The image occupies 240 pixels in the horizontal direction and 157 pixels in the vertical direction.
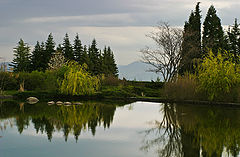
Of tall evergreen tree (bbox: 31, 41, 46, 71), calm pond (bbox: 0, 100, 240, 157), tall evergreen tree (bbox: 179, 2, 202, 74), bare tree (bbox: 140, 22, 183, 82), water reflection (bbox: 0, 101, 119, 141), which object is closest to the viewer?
calm pond (bbox: 0, 100, 240, 157)

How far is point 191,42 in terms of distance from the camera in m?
26.9

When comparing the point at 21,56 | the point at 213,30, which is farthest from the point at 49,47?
the point at 213,30

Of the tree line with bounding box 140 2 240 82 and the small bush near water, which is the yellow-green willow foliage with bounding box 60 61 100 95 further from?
the tree line with bounding box 140 2 240 82

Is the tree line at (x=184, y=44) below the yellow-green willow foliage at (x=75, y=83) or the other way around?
the other way around

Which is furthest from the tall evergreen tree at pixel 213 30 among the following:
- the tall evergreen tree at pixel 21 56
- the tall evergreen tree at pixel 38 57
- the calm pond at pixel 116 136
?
the tall evergreen tree at pixel 21 56

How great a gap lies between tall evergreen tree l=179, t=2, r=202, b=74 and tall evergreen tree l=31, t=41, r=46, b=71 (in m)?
20.8

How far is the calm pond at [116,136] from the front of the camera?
21.5 feet

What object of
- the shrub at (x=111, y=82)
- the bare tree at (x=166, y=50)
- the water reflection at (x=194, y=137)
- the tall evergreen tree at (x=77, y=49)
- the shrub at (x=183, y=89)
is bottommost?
the water reflection at (x=194, y=137)

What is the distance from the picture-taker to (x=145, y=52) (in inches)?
1148

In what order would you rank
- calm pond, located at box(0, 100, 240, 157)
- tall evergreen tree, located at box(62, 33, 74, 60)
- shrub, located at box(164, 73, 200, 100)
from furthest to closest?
tall evergreen tree, located at box(62, 33, 74, 60) < shrub, located at box(164, 73, 200, 100) < calm pond, located at box(0, 100, 240, 157)

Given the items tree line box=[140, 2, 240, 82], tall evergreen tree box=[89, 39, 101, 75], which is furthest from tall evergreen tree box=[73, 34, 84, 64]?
tree line box=[140, 2, 240, 82]

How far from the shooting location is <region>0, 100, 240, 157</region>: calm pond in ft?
21.5

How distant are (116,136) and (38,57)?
35.5m

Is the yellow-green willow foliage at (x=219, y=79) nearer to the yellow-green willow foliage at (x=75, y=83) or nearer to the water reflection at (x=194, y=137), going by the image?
the water reflection at (x=194, y=137)
